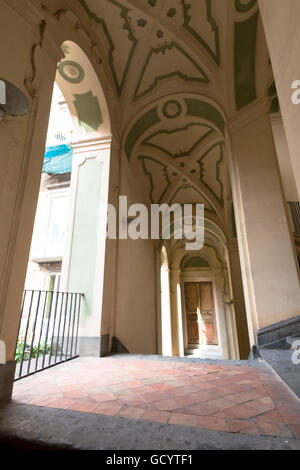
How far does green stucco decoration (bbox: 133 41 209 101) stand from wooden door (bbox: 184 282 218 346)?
12720mm

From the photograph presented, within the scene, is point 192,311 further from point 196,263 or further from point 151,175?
point 151,175

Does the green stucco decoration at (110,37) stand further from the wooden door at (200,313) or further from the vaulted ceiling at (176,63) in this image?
the wooden door at (200,313)

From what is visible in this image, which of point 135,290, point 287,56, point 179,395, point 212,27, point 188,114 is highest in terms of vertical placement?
point 212,27

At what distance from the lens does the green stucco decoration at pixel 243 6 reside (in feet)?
11.4

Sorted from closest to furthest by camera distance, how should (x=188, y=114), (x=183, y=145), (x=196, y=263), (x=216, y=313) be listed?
(x=188, y=114) → (x=183, y=145) → (x=216, y=313) → (x=196, y=263)

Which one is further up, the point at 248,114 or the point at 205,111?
the point at 205,111

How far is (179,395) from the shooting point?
5.68 feet

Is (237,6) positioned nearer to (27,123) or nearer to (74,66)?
(74,66)

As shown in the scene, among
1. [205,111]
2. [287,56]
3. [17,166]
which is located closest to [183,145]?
[205,111]

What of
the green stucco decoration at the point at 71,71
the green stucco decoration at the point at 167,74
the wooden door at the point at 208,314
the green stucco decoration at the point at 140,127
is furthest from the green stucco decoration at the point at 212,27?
the wooden door at the point at 208,314

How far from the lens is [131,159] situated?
5543 millimetres

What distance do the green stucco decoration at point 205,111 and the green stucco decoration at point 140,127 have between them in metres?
0.78

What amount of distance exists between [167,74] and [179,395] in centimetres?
540
